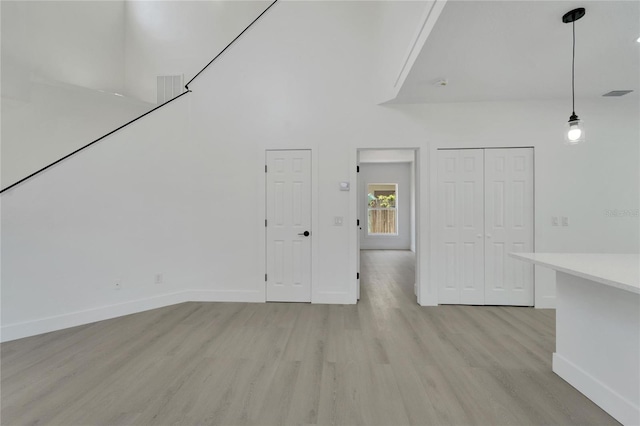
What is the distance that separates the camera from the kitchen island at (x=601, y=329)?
1538 mm

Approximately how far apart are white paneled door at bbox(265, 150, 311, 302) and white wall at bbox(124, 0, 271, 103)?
2.81 meters

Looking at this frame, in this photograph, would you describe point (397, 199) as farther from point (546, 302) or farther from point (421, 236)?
point (546, 302)

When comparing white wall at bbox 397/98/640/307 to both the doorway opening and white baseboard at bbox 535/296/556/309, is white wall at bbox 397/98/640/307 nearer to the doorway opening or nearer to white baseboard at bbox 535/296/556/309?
white baseboard at bbox 535/296/556/309

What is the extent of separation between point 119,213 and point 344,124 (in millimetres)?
3086

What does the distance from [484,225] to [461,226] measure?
0.29m

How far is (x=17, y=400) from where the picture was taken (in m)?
1.76

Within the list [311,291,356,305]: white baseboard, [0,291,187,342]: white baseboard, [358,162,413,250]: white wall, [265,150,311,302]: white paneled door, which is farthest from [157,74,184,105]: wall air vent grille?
[358,162,413,250]: white wall

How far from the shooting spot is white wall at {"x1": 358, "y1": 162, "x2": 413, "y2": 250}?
8398 millimetres

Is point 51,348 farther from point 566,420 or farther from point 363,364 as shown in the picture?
point 566,420

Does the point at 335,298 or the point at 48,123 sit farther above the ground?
the point at 48,123

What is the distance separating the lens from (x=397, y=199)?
27.9 ft

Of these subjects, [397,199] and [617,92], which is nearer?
[617,92]

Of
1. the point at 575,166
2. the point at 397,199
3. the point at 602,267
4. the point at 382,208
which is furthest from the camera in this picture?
the point at 382,208

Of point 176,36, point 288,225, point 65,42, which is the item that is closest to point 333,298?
point 288,225
